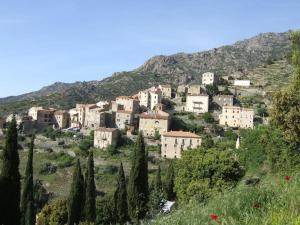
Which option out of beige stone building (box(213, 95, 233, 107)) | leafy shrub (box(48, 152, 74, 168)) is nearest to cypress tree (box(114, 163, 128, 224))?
leafy shrub (box(48, 152, 74, 168))

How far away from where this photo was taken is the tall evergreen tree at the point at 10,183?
69.9 ft

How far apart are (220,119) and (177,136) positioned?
49.7ft

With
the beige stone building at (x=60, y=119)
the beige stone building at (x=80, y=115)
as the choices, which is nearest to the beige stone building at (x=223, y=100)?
the beige stone building at (x=80, y=115)

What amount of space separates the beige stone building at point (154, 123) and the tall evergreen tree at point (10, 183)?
58037mm

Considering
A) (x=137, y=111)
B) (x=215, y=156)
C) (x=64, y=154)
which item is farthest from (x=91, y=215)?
(x=137, y=111)

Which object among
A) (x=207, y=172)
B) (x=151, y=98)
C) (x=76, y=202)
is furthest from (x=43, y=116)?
(x=207, y=172)

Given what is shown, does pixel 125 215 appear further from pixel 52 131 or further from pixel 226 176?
pixel 52 131

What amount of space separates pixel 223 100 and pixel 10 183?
7303 cm

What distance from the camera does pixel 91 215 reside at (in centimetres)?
3303

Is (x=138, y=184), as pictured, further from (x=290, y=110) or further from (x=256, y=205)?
Answer: (x=256, y=205)

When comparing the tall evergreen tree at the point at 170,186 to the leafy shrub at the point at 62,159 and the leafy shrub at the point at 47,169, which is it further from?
the leafy shrub at the point at 62,159

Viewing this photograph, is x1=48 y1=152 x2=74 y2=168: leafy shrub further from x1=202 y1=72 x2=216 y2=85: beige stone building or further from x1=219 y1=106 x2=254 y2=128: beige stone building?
x1=202 y1=72 x2=216 y2=85: beige stone building

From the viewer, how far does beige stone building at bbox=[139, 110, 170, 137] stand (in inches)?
3196

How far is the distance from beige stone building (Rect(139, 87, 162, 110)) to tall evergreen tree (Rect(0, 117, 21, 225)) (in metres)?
69.2
